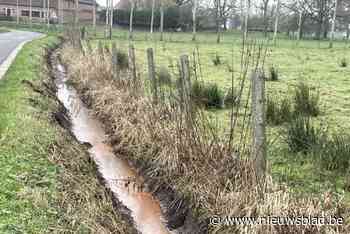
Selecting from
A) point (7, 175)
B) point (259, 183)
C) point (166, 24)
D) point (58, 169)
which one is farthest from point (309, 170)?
point (166, 24)

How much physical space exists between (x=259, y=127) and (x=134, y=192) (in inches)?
93.3

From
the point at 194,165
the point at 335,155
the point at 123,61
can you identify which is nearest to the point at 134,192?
the point at 194,165

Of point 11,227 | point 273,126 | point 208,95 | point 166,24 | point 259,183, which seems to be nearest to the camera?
point 11,227

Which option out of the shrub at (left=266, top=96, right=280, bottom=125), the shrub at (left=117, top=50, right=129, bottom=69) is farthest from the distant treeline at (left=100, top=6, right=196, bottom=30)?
the shrub at (left=266, top=96, right=280, bottom=125)

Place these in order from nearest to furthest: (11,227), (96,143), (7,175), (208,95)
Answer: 1. (11,227)
2. (7,175)
3. (96,143)
4. (208,95)

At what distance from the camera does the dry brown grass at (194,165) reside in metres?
4.54

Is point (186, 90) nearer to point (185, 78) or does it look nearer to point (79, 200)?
point (185, 78)

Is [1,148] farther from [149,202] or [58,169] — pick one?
[149,202]

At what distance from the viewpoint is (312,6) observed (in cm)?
5772

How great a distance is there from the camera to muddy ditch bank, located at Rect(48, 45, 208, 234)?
5746 mm

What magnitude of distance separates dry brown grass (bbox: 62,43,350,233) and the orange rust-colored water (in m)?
0.17

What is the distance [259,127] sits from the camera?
16.4 feet

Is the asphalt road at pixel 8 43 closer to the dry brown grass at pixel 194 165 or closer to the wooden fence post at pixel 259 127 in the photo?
the dry brown grass at pixel 194 165

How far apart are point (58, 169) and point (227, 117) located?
4077 millimetres
